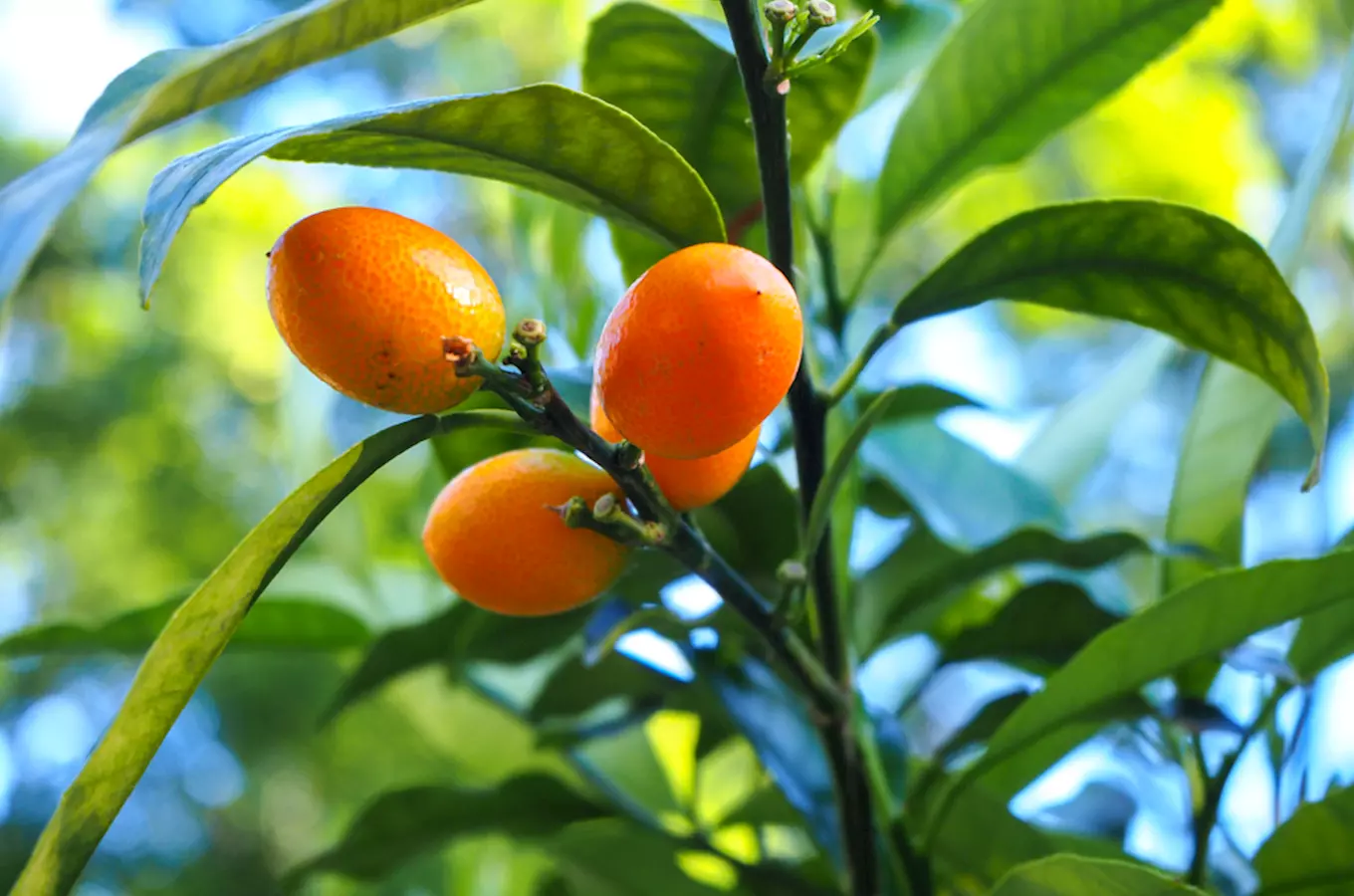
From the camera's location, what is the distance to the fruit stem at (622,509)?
0.25 meters

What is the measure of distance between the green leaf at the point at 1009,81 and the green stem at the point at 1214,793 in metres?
0.23

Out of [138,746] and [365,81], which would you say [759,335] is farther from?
[365,81]

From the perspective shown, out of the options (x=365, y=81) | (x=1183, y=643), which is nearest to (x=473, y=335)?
(x=1183, y=643)

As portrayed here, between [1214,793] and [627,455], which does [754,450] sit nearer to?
[627,455]

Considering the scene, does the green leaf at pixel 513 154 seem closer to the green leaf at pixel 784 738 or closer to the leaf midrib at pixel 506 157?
the leaf midrib at pixel 506 157

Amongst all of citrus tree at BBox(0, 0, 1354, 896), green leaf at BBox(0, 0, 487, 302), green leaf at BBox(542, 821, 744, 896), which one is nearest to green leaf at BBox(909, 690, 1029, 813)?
citrus tree at BBox(0, 0, 1354, 896)

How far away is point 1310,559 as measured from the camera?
13.4 inches

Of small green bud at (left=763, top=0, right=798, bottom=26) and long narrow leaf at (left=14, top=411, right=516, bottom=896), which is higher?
small green bud at (left=763, top=0, right=798, bottom=26)

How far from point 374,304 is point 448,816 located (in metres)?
0.33

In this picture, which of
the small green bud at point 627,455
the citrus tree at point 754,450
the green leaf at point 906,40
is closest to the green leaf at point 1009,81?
the citrus tree at point 754,450

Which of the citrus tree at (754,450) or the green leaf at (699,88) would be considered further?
the green leaf at (699,88)

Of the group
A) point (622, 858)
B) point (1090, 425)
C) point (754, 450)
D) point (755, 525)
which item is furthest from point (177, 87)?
point (1090, 425)

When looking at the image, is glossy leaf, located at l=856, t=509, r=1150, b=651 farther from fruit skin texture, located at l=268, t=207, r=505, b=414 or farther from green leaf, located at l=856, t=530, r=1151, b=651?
fruit skin texture, located at l=268, t=207, r=505, b=414

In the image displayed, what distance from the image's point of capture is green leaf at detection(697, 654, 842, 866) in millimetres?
432
